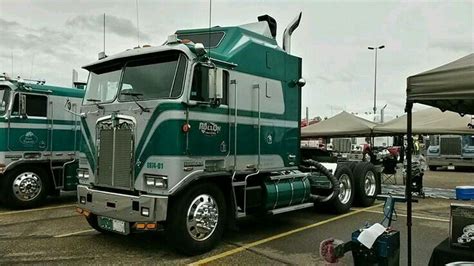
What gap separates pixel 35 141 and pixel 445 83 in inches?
345

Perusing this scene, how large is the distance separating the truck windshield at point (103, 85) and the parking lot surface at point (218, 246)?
87.9 inches

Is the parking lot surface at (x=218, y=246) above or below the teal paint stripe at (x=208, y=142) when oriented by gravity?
below

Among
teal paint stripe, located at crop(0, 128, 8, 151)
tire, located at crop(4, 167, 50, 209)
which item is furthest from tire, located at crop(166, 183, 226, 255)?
teal paint stripe, located at crop(0, 128, 8, 151)

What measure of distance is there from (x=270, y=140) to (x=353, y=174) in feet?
11.7

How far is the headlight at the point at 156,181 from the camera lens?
567 centimetres

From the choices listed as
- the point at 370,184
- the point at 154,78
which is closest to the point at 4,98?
the point at 154,78

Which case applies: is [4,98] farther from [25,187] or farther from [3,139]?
[25,187]

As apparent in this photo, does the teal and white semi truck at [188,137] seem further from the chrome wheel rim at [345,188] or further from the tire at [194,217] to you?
the chrome wheel rim at [345,188]

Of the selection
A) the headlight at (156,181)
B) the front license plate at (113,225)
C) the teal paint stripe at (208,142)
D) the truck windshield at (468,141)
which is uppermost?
the truck windshield at (468,141)

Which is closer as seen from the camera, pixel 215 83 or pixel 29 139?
pixel 215 83

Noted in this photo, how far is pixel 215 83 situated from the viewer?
19.5 feet

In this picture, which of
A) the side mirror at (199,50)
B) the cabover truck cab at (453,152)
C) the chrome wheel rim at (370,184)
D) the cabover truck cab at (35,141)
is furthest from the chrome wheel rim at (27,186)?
the cabover truck cab at (453,152)

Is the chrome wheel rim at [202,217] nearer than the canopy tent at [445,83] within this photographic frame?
No

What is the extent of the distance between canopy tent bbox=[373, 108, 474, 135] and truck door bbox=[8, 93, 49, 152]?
38.1 ft
